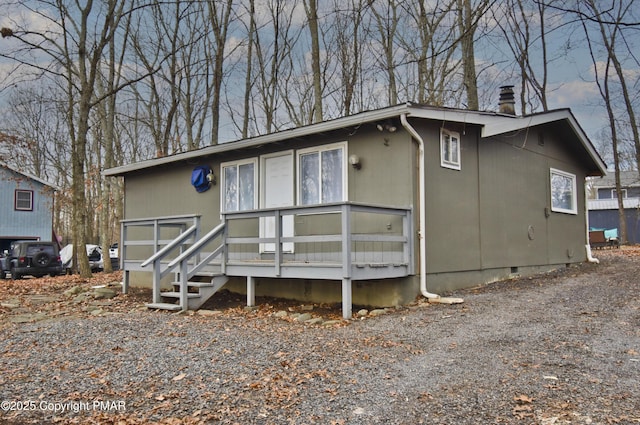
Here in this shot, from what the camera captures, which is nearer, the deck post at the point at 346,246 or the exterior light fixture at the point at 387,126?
the deck post at the point at 346,246

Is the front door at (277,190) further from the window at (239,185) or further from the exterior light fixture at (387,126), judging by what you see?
the exterior light fixture at (387,126)

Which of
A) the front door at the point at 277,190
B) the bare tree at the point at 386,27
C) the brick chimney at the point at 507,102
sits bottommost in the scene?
the front door at the point at 277,190

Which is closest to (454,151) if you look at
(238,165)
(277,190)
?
(277,190)

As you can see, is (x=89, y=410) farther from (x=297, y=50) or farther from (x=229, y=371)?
(x=297, y=50)

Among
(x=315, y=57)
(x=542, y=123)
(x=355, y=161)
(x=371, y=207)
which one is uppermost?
(x=315, y=57)

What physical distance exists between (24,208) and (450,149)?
24.5 metres

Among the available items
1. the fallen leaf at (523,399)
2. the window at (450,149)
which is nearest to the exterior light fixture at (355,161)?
the window at (450,149)

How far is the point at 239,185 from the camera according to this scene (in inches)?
409

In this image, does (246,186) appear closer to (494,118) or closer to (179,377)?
(494,118)

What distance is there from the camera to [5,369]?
16.3 ft

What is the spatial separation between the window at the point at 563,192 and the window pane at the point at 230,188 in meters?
7.08

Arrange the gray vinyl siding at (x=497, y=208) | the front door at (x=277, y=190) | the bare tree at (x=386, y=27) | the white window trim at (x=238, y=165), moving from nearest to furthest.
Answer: the gray vinyl siding at (x=497, y=208)
the front door at (x=277, y=190)
the white window trim at (x=238, y=165)
the bare tree at (x=386, y=27)

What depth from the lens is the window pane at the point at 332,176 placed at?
8820mm

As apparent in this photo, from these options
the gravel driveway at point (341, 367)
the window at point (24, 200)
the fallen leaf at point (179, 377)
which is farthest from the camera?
the window at point (24, 200)
